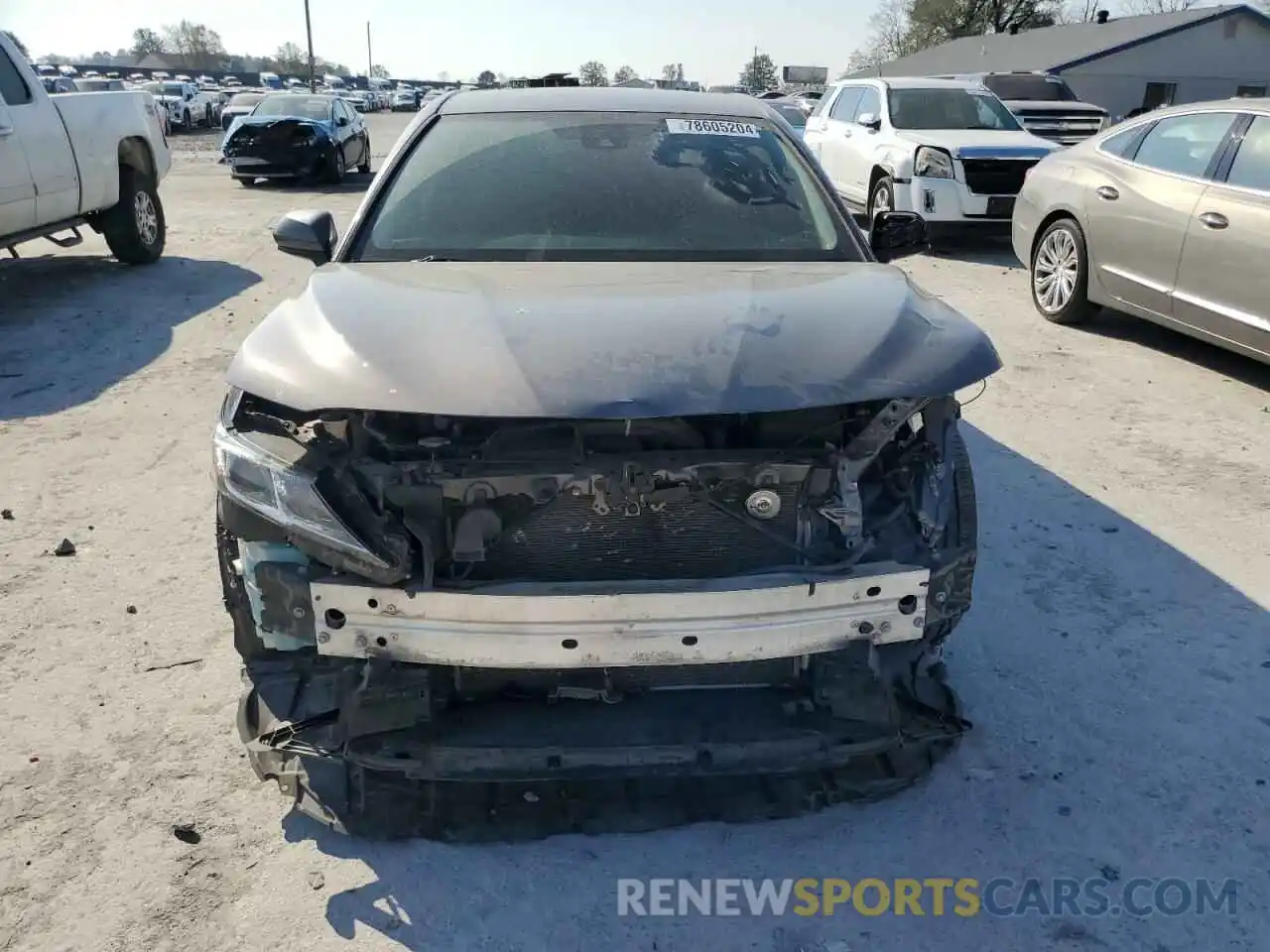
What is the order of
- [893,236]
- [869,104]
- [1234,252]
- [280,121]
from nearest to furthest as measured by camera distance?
[893,236]
[1234,252]
[869,104]
[280,121]

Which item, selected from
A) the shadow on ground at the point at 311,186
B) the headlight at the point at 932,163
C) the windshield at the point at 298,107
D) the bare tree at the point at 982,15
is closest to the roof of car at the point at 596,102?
the headlight at the point at 932,163

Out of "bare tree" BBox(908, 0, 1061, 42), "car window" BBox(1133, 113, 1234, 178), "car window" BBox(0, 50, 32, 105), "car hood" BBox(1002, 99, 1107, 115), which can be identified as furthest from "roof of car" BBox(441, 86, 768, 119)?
"bare tree" BBox(908, 0, 1061, 42)

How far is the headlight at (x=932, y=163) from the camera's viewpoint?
33.2 ft

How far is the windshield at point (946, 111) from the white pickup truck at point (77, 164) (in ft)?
25.5

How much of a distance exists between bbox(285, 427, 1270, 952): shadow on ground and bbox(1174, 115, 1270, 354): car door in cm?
287

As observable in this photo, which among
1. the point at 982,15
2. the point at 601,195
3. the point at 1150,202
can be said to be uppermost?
the point at 982,15

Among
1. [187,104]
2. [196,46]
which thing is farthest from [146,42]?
[187,104]

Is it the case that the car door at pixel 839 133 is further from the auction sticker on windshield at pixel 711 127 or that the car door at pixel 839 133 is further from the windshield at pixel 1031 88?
the auction sticker on windshield at pixel 711 127

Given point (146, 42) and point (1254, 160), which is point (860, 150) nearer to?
point (1254, 160)

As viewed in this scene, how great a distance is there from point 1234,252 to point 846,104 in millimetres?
7318

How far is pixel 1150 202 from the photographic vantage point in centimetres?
661

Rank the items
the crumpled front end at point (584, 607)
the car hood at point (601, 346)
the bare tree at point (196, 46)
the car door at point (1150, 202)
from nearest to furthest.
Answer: the car hood at point (601, 346) → the crumpled front end at point (584, 607) → the car door at point (1150, 202) → the bare tree at point (196, 46)

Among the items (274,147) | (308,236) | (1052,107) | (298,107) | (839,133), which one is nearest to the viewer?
(308,236)

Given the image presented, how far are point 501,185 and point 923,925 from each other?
2610 millimetres
